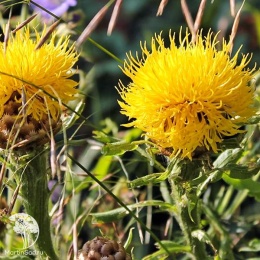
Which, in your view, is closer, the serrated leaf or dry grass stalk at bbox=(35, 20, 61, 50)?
dry grass stalk at bbox=(35, 20, 61, 50)

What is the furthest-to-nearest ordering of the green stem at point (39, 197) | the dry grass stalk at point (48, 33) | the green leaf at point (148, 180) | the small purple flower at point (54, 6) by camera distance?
the small purple flower at point (54, 6)
the green stem at point (39, 197)
the green leaf at point (148, 180)
the dry grass stalk at point (48, 33)

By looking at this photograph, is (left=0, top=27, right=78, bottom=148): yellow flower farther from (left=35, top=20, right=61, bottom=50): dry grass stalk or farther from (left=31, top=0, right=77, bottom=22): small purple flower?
(left=31, top=0, right=77, bottom=22): small purple flower

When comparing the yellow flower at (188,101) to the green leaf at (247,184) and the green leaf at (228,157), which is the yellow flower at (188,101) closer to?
the green leaf at (228,157)

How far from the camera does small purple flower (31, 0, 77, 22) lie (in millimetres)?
1666

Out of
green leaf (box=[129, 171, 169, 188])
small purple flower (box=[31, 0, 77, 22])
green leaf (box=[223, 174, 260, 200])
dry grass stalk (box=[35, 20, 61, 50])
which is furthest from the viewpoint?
small purple flower (box=[31, 0, 77, 22])

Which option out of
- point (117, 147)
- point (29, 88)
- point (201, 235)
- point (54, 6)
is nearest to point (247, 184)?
point (201, 235)

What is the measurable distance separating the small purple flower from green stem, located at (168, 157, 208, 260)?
24.7 inches

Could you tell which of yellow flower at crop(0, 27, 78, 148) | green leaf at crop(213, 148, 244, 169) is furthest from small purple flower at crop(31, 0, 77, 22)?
green leaf at crop(213, 148, 244, 169)

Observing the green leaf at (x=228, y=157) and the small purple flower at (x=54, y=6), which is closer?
the green leaf at (x=228, y=157)

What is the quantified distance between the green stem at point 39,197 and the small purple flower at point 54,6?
0.54 meters

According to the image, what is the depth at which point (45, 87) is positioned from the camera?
1.08m

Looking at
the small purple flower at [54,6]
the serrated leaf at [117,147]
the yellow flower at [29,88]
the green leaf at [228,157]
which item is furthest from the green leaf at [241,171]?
the small purple flower at [54,6]

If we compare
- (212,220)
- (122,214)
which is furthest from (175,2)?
(122,214)

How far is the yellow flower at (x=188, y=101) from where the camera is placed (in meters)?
1.03
